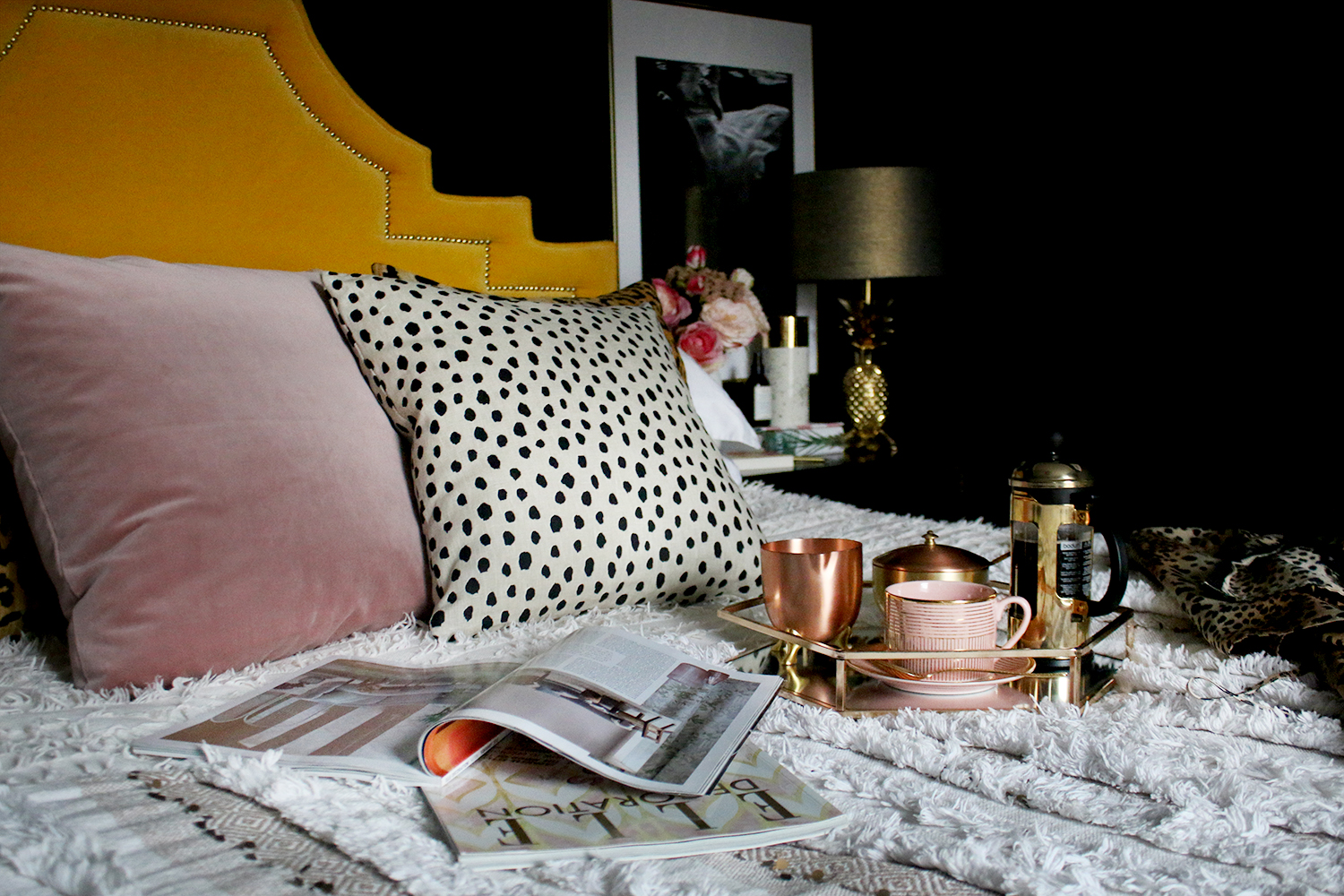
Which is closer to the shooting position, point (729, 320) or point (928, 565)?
point (928, 565)

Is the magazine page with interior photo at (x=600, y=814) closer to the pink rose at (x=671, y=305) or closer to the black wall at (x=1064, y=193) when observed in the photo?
the black wall at (x=1064, y=193)

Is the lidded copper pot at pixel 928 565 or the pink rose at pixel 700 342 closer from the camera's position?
the lidded copper pot at pixel 928 565

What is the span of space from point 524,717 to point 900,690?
1.25 ft

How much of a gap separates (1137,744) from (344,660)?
74 cm

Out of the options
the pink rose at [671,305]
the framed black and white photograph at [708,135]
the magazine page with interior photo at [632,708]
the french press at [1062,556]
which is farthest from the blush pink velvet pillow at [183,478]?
the framed black and white photograph at [708,135]

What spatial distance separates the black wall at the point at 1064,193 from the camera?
2.20 m

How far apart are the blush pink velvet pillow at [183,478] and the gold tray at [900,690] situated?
442 mm

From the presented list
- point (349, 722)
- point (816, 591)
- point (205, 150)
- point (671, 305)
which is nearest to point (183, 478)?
point (349, 722)

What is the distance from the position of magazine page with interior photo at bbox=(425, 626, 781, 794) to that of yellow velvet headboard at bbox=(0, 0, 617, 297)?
4.24 feet

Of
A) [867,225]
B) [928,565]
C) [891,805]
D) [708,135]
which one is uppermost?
[708,135]

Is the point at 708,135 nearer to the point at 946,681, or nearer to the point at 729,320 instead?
the point at 729,320

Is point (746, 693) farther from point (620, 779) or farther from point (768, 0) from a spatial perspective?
point (768, 0)

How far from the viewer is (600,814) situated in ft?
2.18

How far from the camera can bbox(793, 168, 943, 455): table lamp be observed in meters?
2.50
